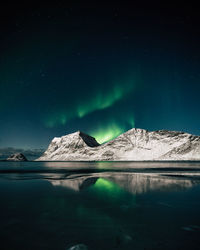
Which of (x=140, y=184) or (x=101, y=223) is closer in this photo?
(x=101, y=223)

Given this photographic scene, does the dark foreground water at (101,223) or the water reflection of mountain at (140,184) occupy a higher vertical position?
the dark foreground water at (101,223)

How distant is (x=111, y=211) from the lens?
12.6 meters

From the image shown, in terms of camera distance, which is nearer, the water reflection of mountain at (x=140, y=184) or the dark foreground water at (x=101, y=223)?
the dark foreground water at (x=101, y=223)

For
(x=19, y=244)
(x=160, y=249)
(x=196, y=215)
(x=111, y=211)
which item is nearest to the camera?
(x=160, y=249)

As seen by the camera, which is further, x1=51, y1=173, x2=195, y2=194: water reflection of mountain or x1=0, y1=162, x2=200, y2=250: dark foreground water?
x1=51, y1=173, x2=195, y2=194: water reflection of mountain

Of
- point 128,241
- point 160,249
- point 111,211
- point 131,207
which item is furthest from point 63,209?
point 160,249

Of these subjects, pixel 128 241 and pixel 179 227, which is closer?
pixel 128 241

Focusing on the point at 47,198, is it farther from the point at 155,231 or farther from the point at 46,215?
the point at 155,231

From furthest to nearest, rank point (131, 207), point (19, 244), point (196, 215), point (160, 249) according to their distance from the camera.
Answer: point (131, 207) < point (196, 215) < point (19, 244) < point (160, 249)

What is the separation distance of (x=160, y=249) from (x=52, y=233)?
526 cm

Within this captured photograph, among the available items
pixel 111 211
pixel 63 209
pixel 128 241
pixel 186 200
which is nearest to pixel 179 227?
pixel 128 241

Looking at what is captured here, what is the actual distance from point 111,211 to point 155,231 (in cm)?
410

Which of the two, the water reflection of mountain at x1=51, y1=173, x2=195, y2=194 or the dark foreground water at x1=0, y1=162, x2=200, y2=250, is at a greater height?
the dark foreground water at x1=0, y1=162, x2=200, y2=250

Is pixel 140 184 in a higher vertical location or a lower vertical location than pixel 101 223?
lower
